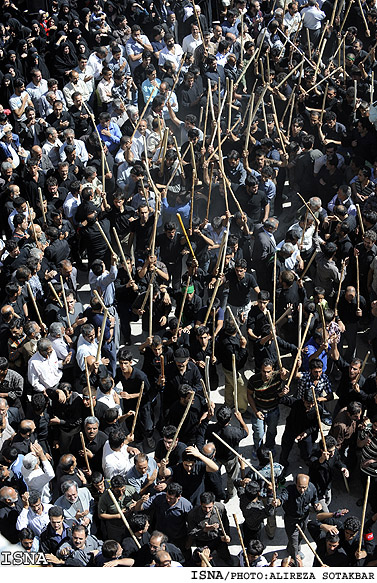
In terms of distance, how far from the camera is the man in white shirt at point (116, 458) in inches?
446

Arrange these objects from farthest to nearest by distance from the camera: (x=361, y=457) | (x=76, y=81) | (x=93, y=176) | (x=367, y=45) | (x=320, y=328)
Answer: (x=367, y=45) → (x=76, y=81) → (x=93, y=176) → (x=320, y=328) → (x=361, y=457)

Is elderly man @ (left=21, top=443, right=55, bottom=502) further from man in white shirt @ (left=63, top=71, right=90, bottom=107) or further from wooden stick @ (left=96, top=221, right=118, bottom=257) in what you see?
man in white shirt @ (left=63, top=71, right=90, bottom=107)

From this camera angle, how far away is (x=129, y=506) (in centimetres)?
1097

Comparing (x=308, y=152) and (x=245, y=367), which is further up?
(x=308, y=152)

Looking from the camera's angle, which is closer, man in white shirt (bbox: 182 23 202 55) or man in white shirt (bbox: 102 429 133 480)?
man in white shirt (bbox: 102 429 133 480)

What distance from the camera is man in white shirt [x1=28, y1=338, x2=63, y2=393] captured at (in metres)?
12.3

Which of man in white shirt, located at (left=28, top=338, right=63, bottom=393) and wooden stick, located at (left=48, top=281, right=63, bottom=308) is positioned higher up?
wooden stick, located at (left=48, top=281, right=63, bottom=308)

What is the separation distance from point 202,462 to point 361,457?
1873mm

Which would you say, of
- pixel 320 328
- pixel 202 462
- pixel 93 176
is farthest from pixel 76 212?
pixel 202 462

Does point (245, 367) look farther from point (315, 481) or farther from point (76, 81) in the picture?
point (76, 81)

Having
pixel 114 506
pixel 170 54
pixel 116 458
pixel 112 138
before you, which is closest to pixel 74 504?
pixel 114 506

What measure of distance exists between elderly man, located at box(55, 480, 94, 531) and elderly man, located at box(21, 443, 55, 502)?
0.38m

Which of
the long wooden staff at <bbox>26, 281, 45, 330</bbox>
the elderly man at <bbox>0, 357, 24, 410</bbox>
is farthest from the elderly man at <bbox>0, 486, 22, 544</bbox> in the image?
the long wooden staff at <bbox>26, 281, 45, 330</bbox>

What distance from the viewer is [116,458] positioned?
11359 mm
